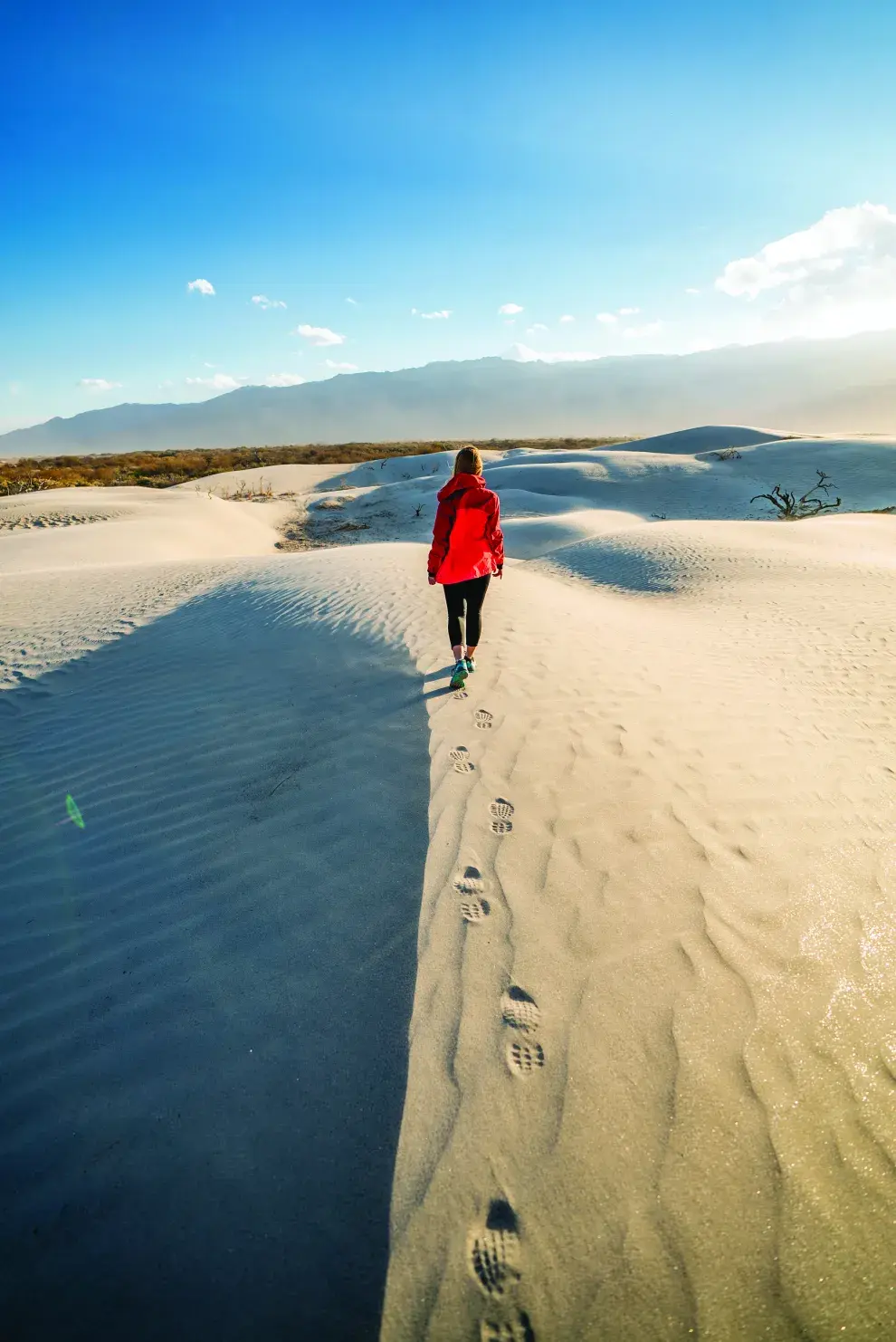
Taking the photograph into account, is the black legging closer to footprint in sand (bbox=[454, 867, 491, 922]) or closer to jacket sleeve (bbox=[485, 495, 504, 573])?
jacket sleeve (bbox=[485, 495, 504, 573])

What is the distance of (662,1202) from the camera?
1.55 m

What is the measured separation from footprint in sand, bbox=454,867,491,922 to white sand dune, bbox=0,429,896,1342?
0.02 meters

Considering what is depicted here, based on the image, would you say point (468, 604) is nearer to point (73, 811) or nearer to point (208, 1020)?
point (73, 811)

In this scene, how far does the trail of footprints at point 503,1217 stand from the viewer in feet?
4.55

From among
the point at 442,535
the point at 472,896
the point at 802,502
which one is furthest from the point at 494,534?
the point at 802,502

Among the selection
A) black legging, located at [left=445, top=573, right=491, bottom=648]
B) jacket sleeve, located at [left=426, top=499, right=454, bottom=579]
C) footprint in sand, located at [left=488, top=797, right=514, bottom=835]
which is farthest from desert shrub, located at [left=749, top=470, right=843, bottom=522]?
footprint in sand, located at [left=488, top=797, right=514, bottom=835]

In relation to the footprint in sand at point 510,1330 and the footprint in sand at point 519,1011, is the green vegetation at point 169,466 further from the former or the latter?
the footprint in sand at point 510,1330

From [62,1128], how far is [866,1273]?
2414mm

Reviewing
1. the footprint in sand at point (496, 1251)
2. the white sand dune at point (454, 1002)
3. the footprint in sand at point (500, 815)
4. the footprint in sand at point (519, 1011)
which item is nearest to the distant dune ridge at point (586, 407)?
the white sand dune at point (454, 1002)

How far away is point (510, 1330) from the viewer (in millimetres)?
1372

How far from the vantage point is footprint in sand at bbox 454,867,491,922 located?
247 centimetres

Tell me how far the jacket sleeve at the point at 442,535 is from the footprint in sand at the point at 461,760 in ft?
4.44

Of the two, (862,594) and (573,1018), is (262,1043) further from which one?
(862,594)

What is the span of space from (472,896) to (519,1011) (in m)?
0.57
